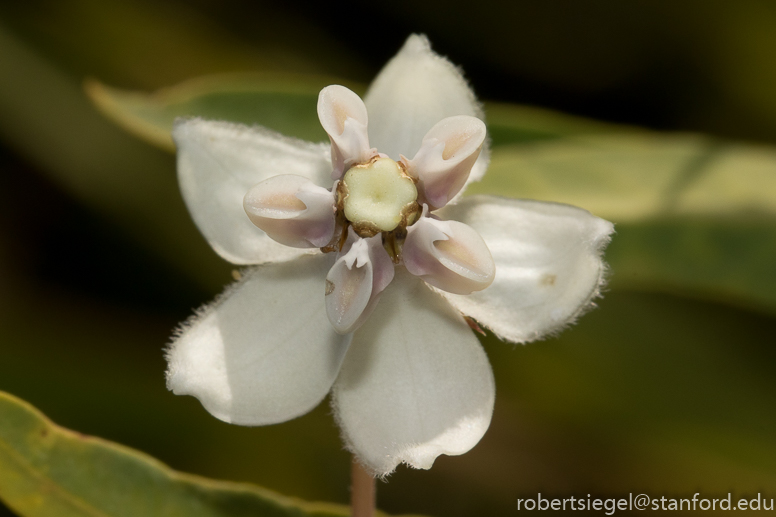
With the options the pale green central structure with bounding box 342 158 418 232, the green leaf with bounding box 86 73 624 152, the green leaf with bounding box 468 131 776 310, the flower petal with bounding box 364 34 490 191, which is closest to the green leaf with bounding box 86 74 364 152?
the green leaf with bounding box 86 73 624 152

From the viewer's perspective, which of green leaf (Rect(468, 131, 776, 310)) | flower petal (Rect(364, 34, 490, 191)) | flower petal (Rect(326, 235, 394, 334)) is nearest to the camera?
flower petal (Rect(326, 235, 394, 334))

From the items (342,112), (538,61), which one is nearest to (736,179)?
(538,61)

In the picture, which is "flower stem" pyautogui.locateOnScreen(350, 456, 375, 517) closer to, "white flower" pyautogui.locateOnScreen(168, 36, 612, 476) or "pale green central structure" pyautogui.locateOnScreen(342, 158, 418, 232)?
"white flower" pyautogui.locateOnScreen(168, 36, 612, 476)

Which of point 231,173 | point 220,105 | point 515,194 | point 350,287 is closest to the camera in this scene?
point 350,287

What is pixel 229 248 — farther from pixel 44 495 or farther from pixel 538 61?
pixel 538 61

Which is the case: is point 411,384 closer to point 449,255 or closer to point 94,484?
point 449,255

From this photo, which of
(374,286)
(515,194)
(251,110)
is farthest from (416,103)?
(251,110)
